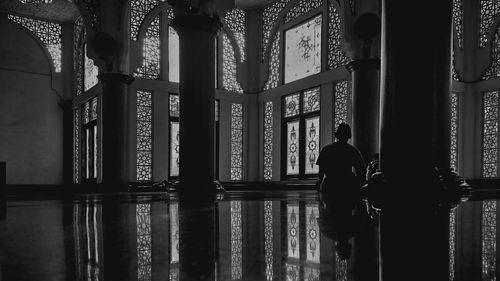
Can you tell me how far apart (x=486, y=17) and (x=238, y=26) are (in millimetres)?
5420

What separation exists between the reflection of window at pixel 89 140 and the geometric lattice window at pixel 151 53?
162cm

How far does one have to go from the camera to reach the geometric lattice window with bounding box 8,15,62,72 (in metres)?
11.1

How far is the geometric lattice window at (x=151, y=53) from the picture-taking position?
31.0 feet

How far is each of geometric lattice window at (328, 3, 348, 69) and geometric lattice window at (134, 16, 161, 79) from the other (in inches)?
145

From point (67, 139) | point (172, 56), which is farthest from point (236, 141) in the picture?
point (67, 139)

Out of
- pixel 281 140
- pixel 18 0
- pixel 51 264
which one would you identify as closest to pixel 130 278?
pixel 51 264

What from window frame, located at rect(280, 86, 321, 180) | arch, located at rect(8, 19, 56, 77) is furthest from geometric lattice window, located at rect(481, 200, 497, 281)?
arch, located at rect(8, 19, 56, 77)

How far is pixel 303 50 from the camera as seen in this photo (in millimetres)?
9891

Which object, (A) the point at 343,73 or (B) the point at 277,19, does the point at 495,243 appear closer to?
(A) the point at 343,73

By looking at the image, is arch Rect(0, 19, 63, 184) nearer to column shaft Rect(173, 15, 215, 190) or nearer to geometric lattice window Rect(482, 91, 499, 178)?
column shaft Rect(173, 15, 215, 190)

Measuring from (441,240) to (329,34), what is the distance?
335 inches

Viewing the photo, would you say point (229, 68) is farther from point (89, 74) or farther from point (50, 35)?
point (50, 35)

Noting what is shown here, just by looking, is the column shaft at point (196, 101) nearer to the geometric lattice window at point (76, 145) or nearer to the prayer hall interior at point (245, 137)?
the prayer hall interior at point (245, 137)

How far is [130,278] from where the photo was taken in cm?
70
